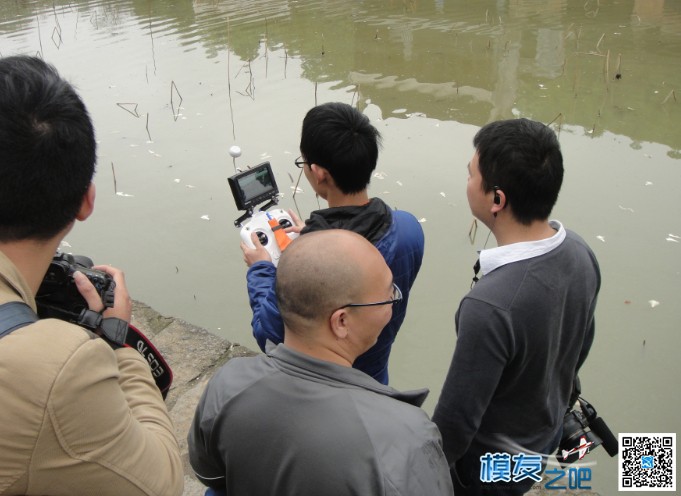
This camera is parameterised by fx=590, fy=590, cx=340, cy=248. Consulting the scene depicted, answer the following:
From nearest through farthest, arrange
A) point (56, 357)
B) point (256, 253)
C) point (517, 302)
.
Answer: point (56, 357) → point (517, 302) → point (256, 253)

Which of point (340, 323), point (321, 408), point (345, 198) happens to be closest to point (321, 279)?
point (340, 323)

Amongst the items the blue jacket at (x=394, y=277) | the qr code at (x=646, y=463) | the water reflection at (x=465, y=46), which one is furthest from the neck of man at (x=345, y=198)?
the water reflection at (x=465, y=46)

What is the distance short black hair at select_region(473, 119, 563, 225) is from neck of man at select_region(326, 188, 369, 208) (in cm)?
49

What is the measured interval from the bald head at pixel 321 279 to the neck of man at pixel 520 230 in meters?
0.52

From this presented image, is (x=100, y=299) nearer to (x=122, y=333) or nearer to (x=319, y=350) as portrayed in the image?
(x=122, y=333)

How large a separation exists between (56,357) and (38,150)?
1.33ft

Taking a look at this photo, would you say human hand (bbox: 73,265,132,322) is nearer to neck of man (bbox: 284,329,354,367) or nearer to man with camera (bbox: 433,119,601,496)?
neck of man (bbox: 284,329,354,367)

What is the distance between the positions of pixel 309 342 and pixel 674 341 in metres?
3.18

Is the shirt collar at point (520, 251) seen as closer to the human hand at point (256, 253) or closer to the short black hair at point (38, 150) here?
the human hand at point (256, 253)

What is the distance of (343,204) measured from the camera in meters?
2.00

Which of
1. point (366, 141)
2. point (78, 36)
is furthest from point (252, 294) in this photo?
point (78, 36)

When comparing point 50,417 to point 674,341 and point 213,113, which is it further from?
point 213,113

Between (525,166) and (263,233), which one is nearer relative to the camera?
(525,166)

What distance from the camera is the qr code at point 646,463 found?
7.92 feet
